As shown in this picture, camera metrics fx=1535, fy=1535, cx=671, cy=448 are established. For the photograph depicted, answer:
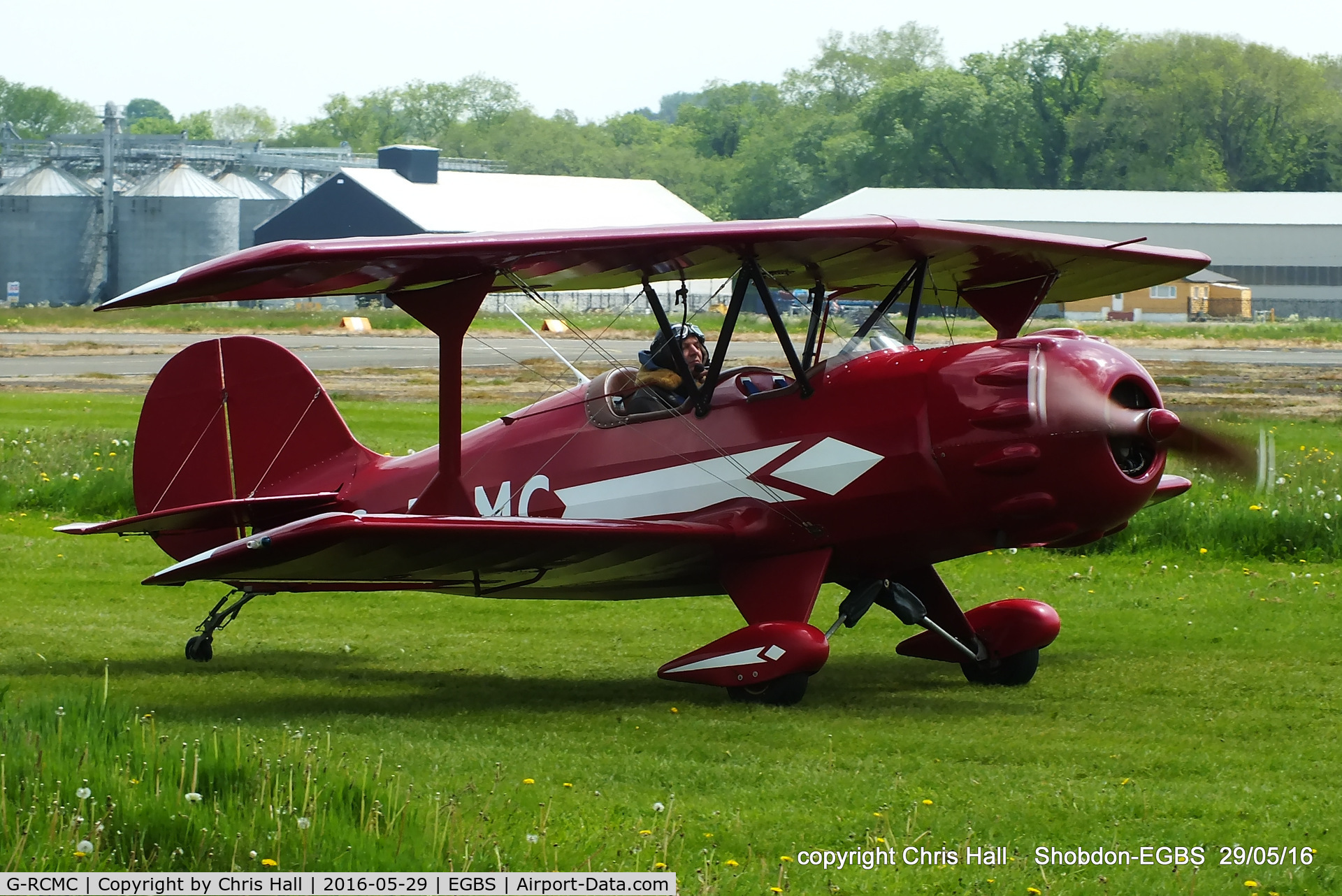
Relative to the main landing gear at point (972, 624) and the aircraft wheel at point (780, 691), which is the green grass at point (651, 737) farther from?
the main landing gear at point (972, 624)

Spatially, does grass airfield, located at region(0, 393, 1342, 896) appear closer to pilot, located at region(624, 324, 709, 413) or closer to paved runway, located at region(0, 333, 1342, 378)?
pilot, located at region(624, 324, 709, 413)

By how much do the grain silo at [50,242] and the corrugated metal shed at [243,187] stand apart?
7318mm

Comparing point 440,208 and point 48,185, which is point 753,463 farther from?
point 48,185

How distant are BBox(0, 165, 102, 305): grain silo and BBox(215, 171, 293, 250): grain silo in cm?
755

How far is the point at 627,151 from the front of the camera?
148125 millimetres

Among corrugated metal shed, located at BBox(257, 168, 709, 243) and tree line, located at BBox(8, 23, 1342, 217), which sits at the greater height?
tree line, located at BBox(8, 23, 1342, 217)

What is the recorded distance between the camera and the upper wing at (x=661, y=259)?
8.05 meters

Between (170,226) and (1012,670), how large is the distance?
82.3 metres

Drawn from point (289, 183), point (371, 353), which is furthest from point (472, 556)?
point (289, 183)

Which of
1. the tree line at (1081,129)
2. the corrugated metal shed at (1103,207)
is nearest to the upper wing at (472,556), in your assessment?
the corrugated metal shed at (1103,207)

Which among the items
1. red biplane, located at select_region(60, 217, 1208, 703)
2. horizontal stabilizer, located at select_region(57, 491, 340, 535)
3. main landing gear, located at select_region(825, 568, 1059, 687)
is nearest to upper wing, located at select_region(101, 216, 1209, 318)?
red biplane, located at select_region(60, 217, 1208, 703)

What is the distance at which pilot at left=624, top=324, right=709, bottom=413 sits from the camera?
9.54 m

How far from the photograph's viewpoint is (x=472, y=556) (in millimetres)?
8578

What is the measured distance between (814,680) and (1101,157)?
343 feet
